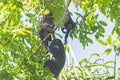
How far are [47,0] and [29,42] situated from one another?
1.61 feet

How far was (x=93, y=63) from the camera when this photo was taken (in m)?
4.72

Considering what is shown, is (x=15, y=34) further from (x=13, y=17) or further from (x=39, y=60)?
(x=39, y=60)

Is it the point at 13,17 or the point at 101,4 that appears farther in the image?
the point at 101,4

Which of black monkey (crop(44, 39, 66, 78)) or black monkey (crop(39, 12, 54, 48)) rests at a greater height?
black monkey (crop(39, 12, 54, 48))

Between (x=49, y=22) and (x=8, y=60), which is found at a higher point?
(x=49, y=22)

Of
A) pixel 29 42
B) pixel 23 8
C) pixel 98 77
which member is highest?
pixel 23 8

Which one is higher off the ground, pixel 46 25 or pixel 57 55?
pixel 46 25

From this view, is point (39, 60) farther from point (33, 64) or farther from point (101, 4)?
point (101, 4)

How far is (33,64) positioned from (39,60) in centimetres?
10

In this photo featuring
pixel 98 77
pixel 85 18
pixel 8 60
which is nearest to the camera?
pixel 98 77

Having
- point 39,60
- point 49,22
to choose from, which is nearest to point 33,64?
point 39,60

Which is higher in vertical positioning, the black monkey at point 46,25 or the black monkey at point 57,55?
the black monkey at point 46,25

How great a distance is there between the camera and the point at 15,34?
4.55m

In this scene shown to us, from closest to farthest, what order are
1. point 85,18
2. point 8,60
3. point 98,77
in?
point 98,77
point 8,60
point 85,18
